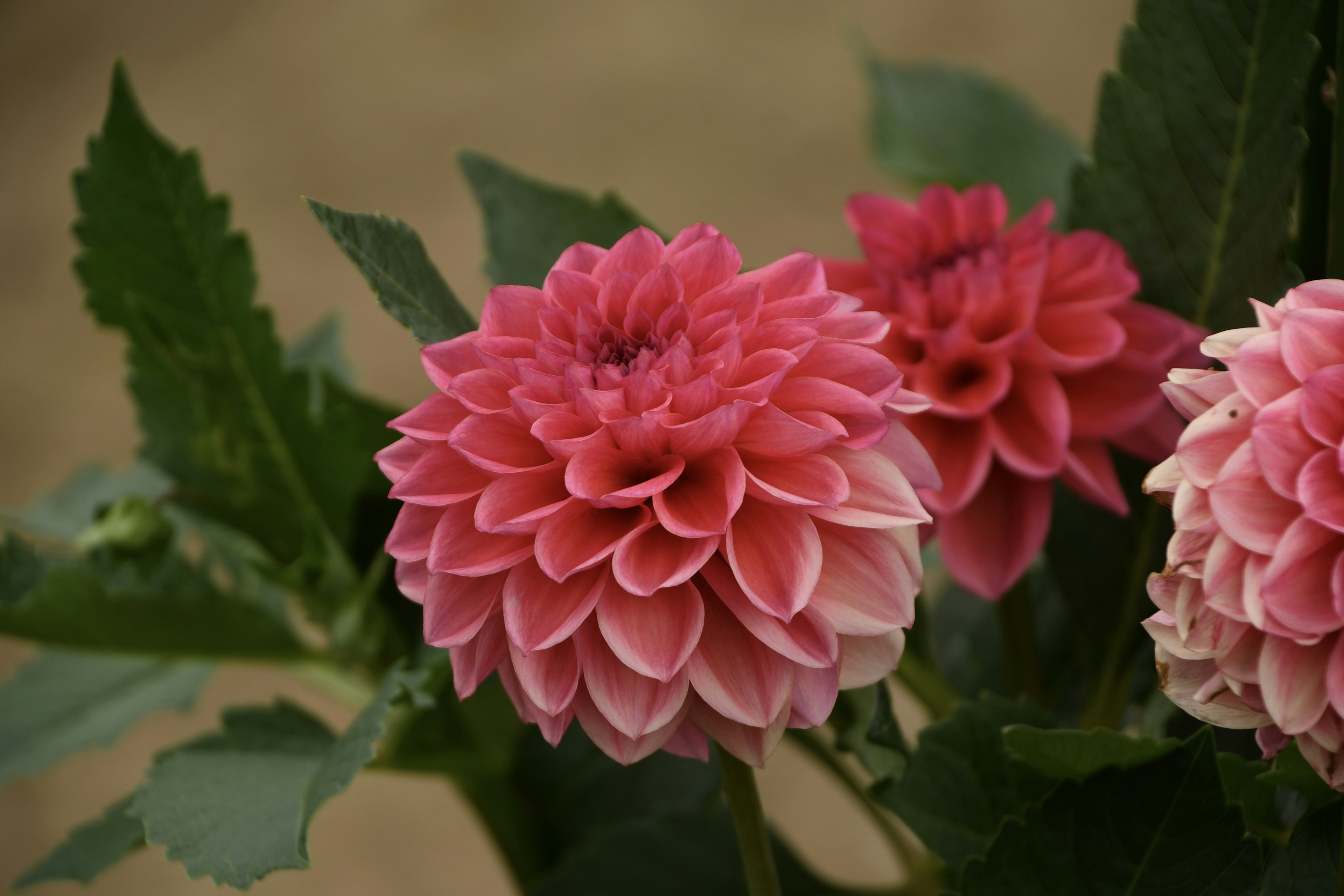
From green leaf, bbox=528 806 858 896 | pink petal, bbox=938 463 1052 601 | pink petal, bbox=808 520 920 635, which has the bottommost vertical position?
green leaf, bbox=528 806 858 896

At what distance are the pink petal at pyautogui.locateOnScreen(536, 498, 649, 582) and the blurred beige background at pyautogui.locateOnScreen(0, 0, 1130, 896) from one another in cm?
75

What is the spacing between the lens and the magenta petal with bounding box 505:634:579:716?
15cm

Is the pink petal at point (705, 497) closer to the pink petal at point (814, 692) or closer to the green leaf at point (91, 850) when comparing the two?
the pink petal at point (814, 692)

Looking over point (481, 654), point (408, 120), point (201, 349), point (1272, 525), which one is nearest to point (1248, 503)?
point (1272, 525)

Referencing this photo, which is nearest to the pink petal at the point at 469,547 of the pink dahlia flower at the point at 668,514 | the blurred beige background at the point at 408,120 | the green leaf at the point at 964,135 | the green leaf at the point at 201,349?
the pink dahlia flower at the point at 668,514

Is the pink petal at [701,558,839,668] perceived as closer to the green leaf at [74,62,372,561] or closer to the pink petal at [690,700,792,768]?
the pink petal at [690,700,792,768]

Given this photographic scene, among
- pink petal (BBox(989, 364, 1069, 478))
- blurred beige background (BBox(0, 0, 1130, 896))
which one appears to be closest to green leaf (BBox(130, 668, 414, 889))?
pink petal (BBox(989, 364, 1069, 478))

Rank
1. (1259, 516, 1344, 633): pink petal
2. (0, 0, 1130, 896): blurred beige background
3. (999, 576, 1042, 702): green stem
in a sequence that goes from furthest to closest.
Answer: (0, 0, 1130, 896): blurred beige background → (999, 576, 1042, 702): green stem → (1259, 516, 1344, 633): pink petal

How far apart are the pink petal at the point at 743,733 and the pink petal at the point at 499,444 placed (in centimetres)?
4

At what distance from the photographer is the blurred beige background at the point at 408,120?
3.42 ft

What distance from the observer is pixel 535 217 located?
0.88ft

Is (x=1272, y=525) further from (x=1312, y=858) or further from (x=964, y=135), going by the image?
(x=964, y=135)

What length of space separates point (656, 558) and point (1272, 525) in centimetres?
8

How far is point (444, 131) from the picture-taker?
118 cm
